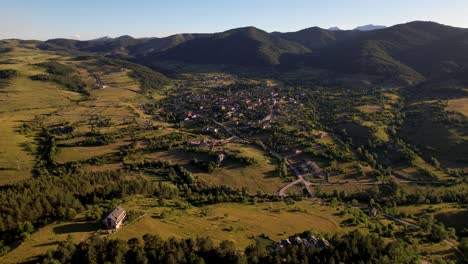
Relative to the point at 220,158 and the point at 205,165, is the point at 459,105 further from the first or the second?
the point at 205,165

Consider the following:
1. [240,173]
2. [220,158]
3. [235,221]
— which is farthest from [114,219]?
[220,158]

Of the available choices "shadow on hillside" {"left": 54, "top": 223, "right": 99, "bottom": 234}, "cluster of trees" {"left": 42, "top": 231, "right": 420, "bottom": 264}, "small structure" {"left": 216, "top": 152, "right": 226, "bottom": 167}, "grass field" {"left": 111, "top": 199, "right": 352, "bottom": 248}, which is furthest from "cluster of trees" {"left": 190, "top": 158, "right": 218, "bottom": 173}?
"cluster of trees" {"left": 42, "top": 231, "right": 420, "bottom": 264}

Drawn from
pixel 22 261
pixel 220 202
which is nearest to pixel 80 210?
pixel 22 261

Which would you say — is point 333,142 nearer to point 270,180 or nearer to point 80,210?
point 270,180

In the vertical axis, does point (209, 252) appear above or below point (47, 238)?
above

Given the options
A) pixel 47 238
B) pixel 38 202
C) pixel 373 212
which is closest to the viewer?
pixel 47 238

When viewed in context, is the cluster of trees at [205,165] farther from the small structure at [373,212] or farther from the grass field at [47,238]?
the grass field at [47,238]

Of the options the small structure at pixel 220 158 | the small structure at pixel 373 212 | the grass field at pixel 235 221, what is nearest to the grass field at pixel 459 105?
the small structure at pixel 373 212
